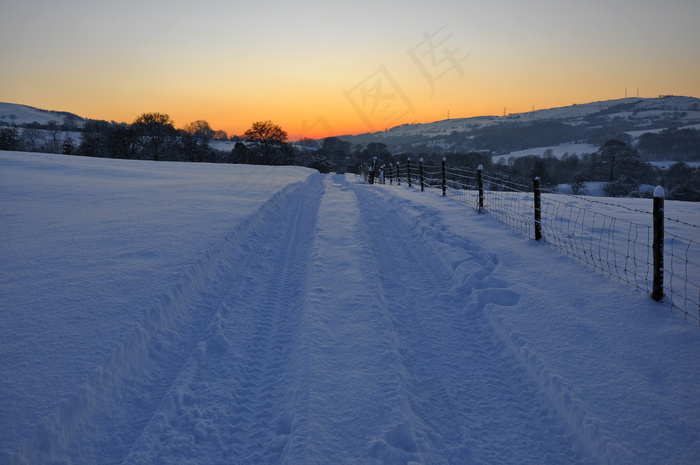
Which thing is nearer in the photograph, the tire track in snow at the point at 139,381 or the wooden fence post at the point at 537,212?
the tire track in snow at the point at 139,381

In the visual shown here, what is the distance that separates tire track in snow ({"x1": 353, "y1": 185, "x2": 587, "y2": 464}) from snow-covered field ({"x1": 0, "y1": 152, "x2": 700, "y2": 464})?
0.07 ft

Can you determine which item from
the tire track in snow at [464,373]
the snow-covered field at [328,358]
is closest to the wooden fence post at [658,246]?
the snow-covered field at [328,358]

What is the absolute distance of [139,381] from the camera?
11.6ft

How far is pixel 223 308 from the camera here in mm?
5016

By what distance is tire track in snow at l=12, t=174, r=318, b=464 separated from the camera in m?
2.72

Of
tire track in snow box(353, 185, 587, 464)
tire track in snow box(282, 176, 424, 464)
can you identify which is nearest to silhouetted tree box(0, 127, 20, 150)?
tire track in snow box(282, 176, 424, 464)

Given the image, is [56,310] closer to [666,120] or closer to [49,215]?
[49,215]

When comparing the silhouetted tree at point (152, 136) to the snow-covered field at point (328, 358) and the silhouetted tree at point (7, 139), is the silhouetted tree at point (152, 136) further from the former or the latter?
the snow-covered field at point (328, 358)

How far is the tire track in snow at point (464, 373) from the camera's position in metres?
2.83

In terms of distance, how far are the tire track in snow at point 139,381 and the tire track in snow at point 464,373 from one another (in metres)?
2.02

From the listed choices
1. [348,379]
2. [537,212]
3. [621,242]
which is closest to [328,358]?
[348,379]

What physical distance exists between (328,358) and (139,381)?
1875mm

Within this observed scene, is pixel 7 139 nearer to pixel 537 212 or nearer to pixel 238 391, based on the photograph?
pixel 238 391

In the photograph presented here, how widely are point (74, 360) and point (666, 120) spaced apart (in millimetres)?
163931
